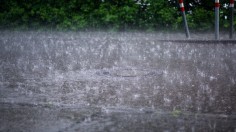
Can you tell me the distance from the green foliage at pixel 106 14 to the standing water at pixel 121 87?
1737mm

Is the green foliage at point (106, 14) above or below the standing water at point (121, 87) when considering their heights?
above

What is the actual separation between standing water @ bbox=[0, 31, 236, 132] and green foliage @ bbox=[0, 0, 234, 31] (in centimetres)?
174

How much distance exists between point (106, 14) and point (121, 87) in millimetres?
6918

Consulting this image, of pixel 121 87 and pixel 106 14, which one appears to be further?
pixel 106 14

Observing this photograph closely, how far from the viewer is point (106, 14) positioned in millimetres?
11703

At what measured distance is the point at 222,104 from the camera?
4.03m

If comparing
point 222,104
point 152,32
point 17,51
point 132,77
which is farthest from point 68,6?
point 222,104

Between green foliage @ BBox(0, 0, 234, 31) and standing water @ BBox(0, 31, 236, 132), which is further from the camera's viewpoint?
green foliage @ BBox(0, 0, 234, 31)

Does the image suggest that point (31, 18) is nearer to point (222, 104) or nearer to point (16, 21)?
point (16, 21)

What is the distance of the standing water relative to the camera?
3447 millimetres

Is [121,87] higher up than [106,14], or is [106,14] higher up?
[106,14]

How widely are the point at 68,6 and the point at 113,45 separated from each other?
3.08 metres

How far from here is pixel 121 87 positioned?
4996mm

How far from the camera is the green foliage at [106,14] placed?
36.9 ft
